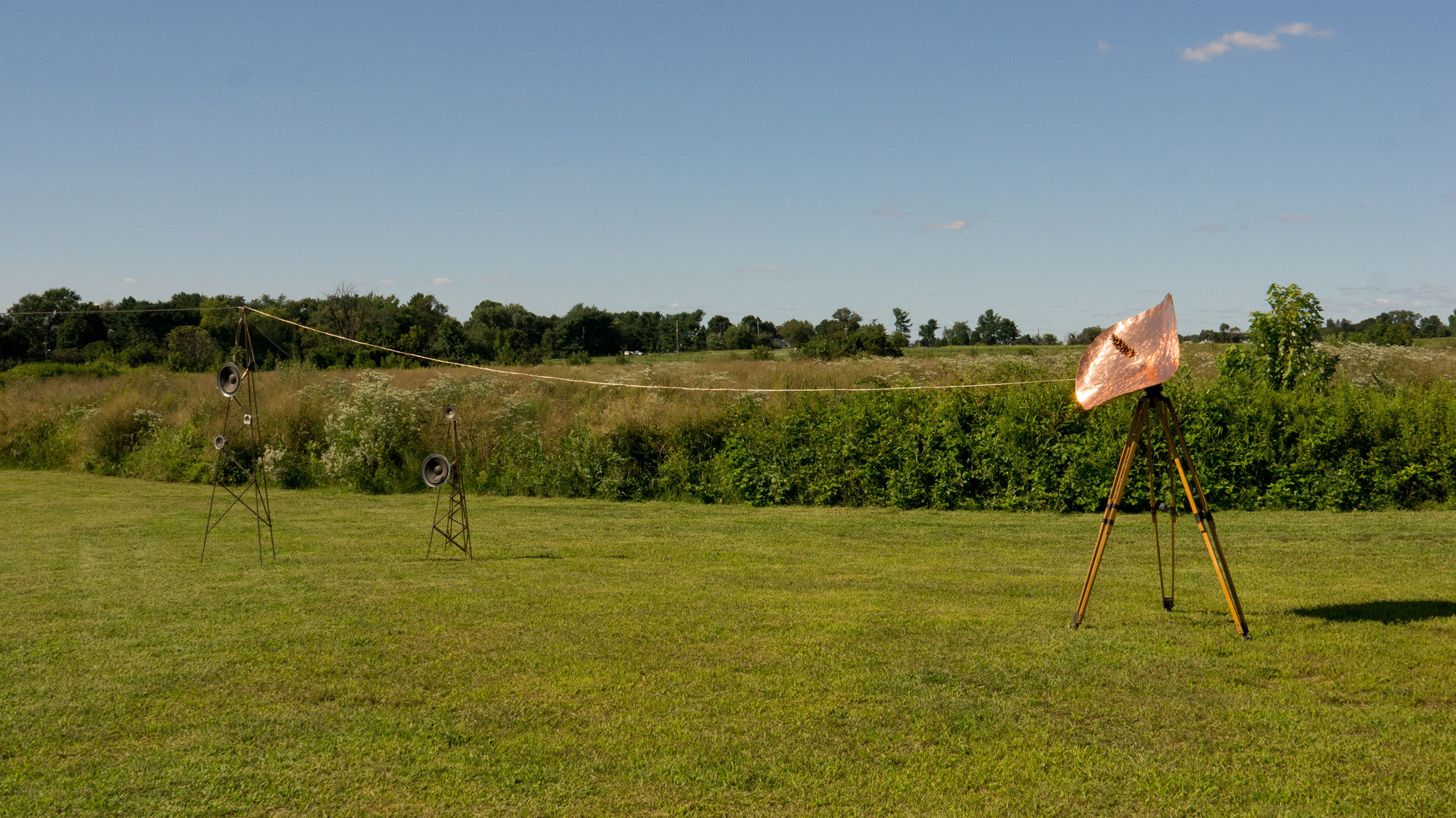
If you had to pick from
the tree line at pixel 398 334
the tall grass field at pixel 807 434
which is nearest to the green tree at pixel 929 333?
the tree line at pixel 398 334

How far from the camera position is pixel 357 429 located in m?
18.3

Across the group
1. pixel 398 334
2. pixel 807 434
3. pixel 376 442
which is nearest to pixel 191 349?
pixel 398 334

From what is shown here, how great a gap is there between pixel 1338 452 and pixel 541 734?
12.5m

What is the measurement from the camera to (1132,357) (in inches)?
251

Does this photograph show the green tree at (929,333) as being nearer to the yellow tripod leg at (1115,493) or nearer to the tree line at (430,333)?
the tree line at (430,333)

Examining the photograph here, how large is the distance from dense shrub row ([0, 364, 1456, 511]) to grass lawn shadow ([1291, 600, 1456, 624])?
5829 millimetres

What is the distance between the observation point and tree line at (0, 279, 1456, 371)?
103ft

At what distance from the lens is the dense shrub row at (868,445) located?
13117 mm

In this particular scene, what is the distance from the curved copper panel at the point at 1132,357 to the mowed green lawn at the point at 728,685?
1618mm

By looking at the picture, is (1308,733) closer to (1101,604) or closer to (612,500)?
(1101,604)

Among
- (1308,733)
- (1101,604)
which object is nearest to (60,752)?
(1308,733)

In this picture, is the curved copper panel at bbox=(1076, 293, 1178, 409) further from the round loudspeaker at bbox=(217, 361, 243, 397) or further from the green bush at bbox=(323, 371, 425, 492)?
the green bush at bbox=(323, 371, 425, 492)

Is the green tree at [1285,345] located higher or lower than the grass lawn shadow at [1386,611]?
higher

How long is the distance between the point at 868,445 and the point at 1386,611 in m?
8.23
